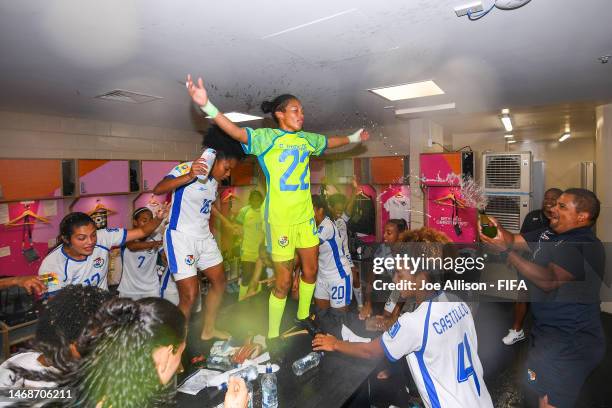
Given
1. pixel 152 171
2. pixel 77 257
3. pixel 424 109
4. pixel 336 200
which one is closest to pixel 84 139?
pixel 152 171

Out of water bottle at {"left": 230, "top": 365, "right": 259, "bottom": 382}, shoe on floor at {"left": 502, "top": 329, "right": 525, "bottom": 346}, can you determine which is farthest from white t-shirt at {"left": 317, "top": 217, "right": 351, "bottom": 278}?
shoe on floor at {"left": 502, "top": 329, "right": 525, "bottom": 346}

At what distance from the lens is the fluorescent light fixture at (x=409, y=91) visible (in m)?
3.92

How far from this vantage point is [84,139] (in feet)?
18.7

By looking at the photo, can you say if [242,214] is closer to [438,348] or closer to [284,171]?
[284,171]

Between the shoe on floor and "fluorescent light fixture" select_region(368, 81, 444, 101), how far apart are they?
3.11 meters

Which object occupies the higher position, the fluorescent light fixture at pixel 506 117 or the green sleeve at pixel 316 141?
the fluorescent light fixture at pixel 506 117

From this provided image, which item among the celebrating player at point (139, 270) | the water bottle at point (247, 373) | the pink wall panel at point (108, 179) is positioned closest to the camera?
the water bottle at point (247, 373)

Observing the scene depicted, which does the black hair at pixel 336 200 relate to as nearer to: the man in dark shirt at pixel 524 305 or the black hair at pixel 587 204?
the man in dark shirt at pixel 524 305

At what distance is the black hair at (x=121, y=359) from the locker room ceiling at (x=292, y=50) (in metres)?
1.70

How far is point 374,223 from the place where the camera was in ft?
25.5

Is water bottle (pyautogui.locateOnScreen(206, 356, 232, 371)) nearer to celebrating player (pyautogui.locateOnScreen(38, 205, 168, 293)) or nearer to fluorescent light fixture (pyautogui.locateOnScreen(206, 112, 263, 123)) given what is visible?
celebrating player (pyautogui.locateOnScreen(38, 205, 168, 293))

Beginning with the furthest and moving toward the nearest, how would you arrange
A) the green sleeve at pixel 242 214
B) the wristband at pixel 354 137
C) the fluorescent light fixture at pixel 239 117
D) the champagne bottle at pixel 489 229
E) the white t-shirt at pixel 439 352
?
the green sleeve at pixel 242 214 < the fluorescent light fixture at pixel 239 117 < the wristband at pixel 354 137 < the champagne bottle at pixel 489 229 < the white t-shirt at pixel 439 352

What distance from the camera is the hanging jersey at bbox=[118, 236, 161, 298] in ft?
13.9

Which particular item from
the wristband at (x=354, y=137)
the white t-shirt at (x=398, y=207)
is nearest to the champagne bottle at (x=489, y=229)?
the wristband at (x=354, y=137)
